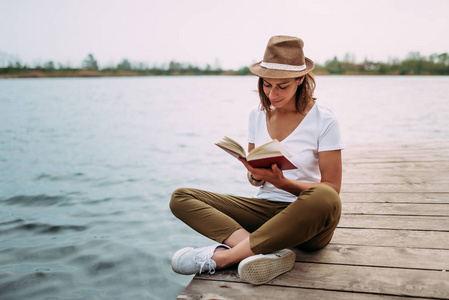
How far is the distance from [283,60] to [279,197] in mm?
808

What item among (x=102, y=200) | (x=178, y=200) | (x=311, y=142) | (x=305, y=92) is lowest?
(x=102, y=200)

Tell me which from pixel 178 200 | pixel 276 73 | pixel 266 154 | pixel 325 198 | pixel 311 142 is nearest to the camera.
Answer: pixel 266 154

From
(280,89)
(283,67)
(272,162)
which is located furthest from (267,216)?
(283,67)

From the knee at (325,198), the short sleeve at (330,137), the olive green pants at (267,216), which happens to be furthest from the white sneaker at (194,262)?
the short sleeve at (330,137)

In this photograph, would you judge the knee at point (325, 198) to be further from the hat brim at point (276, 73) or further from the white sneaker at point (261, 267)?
the hat brim at point (276, 73)

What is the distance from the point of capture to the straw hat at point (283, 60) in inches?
80.0

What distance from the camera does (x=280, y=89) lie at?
A: 2104mm

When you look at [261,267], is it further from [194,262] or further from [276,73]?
[276,73]

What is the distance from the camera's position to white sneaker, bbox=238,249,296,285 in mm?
1866

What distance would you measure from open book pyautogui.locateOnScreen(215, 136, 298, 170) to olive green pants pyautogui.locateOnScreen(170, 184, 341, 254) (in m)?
0.23

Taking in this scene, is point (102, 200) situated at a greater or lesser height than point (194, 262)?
lesser

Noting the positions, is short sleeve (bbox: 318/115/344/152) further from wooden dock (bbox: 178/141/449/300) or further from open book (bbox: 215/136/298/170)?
wooden dock (bbox: 178/141/449/300)

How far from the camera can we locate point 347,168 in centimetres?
455

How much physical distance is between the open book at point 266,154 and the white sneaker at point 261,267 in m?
0.45
